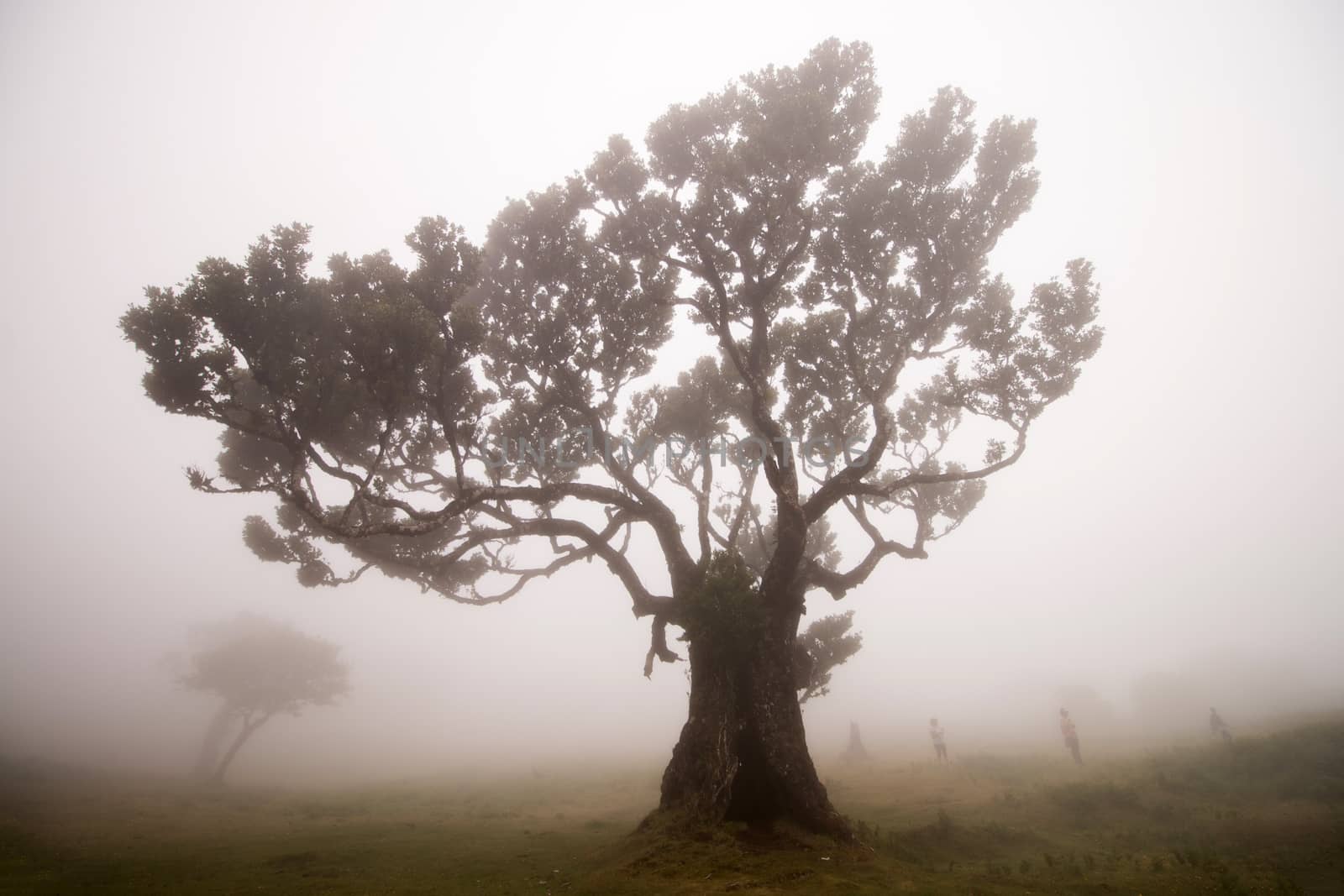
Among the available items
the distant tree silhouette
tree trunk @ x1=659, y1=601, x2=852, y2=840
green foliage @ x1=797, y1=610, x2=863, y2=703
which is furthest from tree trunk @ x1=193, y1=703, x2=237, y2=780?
tree trunk @ x1=659, y1=601, x2=852, y2=840

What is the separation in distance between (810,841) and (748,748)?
8.79 ft

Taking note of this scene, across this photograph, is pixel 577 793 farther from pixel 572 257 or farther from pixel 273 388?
pixel 572 257

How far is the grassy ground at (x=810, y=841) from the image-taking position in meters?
9.67

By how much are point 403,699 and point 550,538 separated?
12109cm

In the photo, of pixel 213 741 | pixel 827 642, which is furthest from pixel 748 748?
pixel 213 741

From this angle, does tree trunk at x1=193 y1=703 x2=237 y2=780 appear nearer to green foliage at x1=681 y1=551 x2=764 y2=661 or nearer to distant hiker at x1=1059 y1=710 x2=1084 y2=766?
green foliage at x1=681 y1=551 x2=764 y2=661

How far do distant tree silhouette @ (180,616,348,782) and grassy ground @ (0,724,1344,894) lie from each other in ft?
81.0

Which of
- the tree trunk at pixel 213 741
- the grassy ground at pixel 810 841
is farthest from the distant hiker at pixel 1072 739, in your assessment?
the tree trunk at pixel 213 741

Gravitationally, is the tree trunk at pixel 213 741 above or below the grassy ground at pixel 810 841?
above

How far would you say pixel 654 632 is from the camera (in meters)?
17.5

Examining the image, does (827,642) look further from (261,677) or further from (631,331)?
(261,677)

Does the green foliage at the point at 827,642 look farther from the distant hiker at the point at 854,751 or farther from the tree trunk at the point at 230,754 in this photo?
the tree trunk at the point at 230,754

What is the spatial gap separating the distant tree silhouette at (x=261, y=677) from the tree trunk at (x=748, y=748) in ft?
171

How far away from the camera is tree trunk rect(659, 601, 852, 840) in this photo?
1267 centimetres
